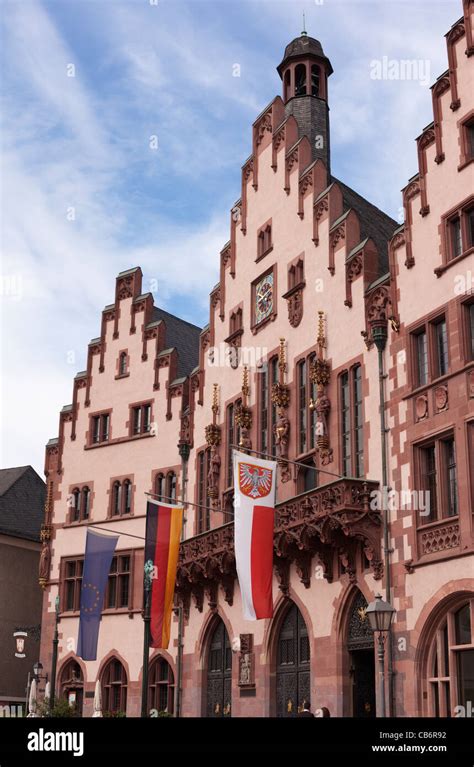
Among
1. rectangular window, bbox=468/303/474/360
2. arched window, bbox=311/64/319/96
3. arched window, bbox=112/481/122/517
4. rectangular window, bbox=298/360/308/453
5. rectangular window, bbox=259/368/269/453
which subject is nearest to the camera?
rectangular window, bbox=468/303/474/360

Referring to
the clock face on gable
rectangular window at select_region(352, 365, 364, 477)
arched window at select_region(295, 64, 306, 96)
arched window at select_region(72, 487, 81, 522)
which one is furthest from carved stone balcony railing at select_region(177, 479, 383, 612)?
arched window at select_region(295, 64, 306, 96)

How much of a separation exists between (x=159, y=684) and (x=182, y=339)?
611 inches

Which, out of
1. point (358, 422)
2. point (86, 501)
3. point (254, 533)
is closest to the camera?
point (254, 533)

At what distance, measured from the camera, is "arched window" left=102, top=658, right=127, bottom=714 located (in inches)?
1491

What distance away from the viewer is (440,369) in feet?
81.2

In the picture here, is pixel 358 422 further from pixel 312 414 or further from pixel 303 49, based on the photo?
pixel 303 49

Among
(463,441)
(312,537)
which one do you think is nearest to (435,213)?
(463,441)

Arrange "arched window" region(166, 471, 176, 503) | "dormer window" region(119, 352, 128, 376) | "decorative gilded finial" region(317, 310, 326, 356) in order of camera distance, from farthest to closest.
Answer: "dormer window" region(119, 352, 128, 376) < "arched window" region(166, 471, 176, 503) < "decorative gilded finial" region(317, 310, 326, 356)

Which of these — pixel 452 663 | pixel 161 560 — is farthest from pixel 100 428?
pixel 452 663

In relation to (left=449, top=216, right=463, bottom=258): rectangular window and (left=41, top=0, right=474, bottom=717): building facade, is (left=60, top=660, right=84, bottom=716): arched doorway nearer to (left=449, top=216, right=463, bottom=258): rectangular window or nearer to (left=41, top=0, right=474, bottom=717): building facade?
(left=41, top=0, right=474, bottom=717): building facade

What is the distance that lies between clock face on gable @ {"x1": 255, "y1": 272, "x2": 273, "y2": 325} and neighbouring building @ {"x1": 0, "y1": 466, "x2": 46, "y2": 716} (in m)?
18.8

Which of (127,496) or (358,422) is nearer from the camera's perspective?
(358,422)

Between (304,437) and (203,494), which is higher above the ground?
(304,437)

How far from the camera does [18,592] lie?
154ft
